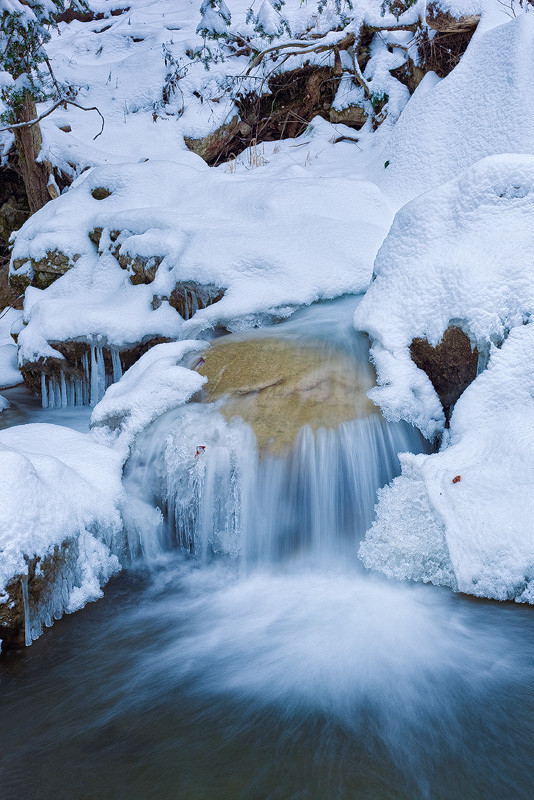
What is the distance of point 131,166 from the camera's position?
632 centimetres

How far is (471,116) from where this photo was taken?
608 centimetres

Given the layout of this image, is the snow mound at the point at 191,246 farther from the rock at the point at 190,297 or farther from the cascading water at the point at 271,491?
the cascading water at the point at 271,491

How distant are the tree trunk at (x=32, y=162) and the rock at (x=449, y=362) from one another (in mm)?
6987

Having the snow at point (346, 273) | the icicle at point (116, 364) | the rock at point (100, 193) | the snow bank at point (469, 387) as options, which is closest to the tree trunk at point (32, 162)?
the snow at point (346, 273)

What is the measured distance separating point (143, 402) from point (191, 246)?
1.93 meters

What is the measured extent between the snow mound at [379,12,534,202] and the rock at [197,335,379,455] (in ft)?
11.9

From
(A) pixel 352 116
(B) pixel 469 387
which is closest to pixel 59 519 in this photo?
(B) pixel 469 387

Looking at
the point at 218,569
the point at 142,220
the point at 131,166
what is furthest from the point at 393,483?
the point at 131,166

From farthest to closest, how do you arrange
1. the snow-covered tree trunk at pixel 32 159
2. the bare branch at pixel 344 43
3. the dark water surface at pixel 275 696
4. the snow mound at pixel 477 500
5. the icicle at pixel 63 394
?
the bare branch at pixel 344 43 < the snow-covered tree trunk at pixel 32 159 < the icicle at pixel 63 394 < the snow mound at pixel 477 500 < the dark water surface at pixel 275 696

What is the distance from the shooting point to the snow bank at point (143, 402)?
326cm

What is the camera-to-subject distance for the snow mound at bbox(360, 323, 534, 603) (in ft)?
7.46

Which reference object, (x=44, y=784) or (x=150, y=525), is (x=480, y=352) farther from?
(x=44, y=784)

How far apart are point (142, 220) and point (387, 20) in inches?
214

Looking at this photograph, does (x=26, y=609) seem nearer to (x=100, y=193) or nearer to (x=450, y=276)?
(x=450, y=276)
